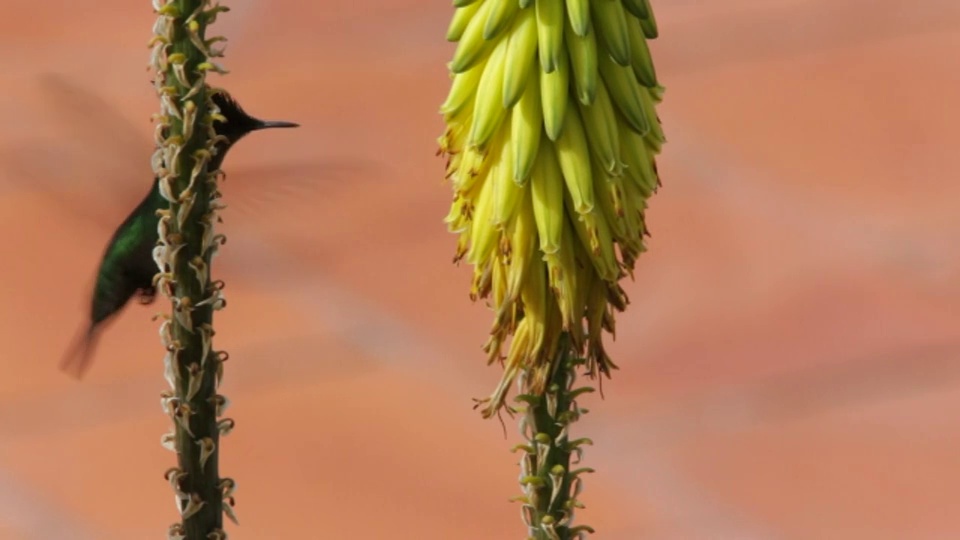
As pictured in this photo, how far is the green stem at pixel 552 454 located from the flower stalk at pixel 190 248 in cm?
13

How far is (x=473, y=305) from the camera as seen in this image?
237 cm

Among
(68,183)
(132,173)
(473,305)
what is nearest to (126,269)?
(132,173)

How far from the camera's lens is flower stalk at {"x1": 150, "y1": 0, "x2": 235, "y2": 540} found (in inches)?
23.5

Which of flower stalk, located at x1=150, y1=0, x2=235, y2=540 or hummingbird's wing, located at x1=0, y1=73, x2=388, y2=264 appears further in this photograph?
hummingbird's wing, located at x1=0, y1=73, x2=388, y2=264

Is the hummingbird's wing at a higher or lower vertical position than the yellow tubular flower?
higher

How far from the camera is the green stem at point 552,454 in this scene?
672 mm

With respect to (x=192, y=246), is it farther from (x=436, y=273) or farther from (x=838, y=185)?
(x=838, y=185)

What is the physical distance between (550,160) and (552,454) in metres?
0.13

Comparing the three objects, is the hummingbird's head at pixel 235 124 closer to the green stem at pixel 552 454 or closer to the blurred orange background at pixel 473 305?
the green stem at pixel 552 454

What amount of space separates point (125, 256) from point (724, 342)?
1.45 metres

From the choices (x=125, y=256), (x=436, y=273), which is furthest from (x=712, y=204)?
(x=125, y=256)

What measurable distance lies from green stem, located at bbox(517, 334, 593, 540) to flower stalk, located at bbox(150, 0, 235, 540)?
0.43 feet

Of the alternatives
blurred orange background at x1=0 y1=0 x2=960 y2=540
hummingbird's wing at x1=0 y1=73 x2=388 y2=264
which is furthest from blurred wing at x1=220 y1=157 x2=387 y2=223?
blurred orange background at x1=0 y1=0 x2=960 y2=540

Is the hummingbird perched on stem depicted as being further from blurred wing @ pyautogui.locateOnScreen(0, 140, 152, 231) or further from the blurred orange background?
the blurred orange background
